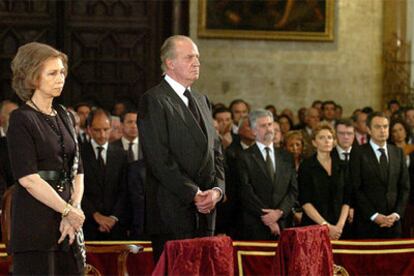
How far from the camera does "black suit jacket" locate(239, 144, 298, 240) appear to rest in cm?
832

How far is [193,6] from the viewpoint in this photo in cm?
1878

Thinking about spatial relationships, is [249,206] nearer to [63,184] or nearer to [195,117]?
[195,117]

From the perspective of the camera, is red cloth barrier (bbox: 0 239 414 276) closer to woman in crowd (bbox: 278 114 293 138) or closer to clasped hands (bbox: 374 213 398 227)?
clasped hands (bbox: 374 213 398 227)

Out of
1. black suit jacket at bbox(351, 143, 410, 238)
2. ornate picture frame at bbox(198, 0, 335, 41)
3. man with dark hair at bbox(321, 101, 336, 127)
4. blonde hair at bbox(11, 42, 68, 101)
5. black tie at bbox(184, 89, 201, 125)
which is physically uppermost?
ornate picture frame at bbox(198, 0, 335, 41)

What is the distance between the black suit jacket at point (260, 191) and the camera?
8.32 meters

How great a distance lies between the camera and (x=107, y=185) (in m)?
8.49

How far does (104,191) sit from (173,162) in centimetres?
286

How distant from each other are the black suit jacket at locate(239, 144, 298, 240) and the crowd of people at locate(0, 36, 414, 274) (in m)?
0.01

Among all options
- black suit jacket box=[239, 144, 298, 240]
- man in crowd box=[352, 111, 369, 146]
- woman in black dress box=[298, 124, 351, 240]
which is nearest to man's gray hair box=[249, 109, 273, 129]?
black suit jacket box=[239, 144, 298, 240]

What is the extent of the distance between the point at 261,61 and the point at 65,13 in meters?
4.39

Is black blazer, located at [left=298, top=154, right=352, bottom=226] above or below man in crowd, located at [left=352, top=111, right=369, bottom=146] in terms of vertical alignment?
below

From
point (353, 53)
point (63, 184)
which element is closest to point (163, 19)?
point (353, 53)

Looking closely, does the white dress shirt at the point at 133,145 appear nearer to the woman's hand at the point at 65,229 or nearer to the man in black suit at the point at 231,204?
the man in black suit at the point at 231,204

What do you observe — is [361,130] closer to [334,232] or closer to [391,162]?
[391,162]
